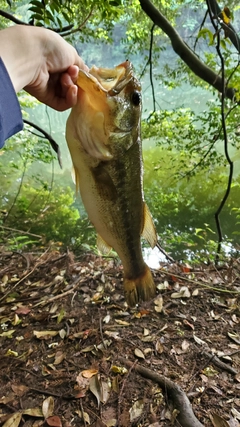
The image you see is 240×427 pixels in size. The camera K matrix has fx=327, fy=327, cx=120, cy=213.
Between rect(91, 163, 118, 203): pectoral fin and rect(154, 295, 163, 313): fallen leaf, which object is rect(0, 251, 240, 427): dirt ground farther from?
rect(91, 163, 118, 203): pectoral fin

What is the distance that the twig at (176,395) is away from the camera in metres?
2.11

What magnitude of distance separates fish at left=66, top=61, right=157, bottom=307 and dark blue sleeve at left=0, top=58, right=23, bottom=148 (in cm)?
32

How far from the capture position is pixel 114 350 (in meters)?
2.69

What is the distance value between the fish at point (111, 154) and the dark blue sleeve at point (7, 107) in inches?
12.5

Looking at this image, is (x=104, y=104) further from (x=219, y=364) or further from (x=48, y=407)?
(x=219, y=364)

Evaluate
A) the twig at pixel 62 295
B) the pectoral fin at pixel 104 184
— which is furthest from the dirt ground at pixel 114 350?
the pectoral fin at pixel 104 184

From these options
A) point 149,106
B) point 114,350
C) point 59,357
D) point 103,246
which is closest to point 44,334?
point 59,357

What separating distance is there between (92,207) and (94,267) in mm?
2108

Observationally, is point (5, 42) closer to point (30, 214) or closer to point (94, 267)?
point (94, 267)

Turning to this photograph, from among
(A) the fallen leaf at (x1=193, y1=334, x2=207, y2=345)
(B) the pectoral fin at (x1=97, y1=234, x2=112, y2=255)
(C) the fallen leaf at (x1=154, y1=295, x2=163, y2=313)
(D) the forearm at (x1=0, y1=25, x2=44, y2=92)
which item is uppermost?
(D) the forearm at (x1=0, y1=25, x2=44, y2=92)

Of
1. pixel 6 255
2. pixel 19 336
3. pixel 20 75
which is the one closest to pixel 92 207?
pixel 20 75

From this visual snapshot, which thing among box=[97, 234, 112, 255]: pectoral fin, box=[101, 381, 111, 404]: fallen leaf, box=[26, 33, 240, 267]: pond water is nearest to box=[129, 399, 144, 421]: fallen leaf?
box=[101, 381, 111, 404]: fallen leaf

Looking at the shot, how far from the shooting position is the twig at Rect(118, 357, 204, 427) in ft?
6.91

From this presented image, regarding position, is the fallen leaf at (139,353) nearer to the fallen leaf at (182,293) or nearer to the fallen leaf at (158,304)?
the fallen leaf at (158,304)
